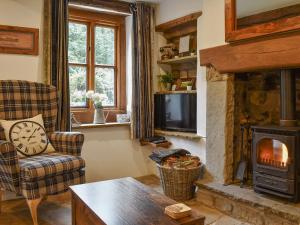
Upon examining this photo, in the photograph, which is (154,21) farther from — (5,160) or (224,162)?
(5,160)

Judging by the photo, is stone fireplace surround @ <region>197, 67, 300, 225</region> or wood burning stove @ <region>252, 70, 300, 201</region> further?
stone fireplace surround @ <region>197, 67, 300, 225</region>

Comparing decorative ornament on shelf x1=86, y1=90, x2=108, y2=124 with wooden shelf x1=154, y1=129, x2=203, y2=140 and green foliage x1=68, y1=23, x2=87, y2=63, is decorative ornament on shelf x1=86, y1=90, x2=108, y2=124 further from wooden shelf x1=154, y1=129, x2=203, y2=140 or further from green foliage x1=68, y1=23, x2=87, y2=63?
wooden shelf x1=154, y1=129, x2=203, y2=140

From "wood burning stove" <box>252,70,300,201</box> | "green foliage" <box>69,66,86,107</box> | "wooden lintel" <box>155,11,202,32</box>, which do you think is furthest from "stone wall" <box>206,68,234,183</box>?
"green foliage" <box>69,66,86,107</box>

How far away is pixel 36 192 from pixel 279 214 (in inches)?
71.1

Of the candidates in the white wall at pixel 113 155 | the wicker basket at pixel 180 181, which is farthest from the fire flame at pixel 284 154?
the white wall at pixel 113 155

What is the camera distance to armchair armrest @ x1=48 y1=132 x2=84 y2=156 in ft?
8.69

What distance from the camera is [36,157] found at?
8.14 ft

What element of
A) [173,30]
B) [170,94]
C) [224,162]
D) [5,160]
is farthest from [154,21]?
[5,160]

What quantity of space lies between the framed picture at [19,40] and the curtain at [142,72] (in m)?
1.17

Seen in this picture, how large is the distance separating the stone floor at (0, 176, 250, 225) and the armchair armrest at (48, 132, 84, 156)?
0.54m

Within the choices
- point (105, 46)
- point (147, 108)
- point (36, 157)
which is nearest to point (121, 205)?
point (36, 157)

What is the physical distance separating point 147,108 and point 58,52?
49.8 inches

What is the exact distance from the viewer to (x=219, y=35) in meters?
2.74

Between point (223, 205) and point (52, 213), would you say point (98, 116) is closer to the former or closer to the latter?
point (52, 213)
